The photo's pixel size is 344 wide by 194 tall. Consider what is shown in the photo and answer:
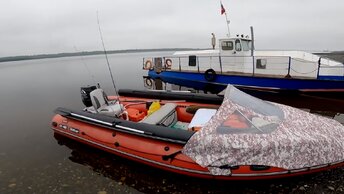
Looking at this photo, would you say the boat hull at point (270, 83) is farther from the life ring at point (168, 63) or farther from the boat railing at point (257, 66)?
the life ring at point (168, 63)

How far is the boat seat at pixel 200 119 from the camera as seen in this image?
5.97 metres

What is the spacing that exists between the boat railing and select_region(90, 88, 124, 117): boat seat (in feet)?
25.0

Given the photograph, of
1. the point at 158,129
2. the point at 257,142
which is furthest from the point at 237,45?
the point at 257,142

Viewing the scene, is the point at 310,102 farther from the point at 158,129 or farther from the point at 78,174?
the point at 78,174

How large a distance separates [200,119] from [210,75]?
25.6ft

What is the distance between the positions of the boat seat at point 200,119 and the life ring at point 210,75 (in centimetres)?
698

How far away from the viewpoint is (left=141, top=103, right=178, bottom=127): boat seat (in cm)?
657

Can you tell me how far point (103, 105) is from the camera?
7.84m

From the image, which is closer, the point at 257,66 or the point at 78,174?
the point at 78,174

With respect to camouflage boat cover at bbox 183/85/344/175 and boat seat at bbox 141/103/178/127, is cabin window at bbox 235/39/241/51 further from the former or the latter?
camouflage boat cover at bbox 183/85/344/175

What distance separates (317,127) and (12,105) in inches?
647

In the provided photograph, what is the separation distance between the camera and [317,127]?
5.03 metres

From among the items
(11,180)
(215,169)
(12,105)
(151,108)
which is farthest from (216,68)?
(12,105)

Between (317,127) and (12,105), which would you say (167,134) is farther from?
(12,105)
